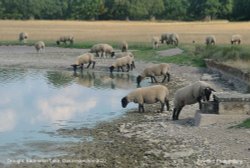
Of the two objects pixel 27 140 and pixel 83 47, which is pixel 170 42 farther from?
pixel 27 140

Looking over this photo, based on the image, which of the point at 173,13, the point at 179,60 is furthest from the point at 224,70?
the point at 173,13

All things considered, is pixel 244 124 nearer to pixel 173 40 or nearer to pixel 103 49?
pixel 103 49

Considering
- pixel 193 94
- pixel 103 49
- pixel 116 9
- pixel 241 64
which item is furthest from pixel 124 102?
pixel 116 9

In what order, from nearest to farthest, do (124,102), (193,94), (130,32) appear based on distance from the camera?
(193,94) → (124,102) → (130,32)

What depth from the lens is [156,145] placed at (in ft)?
52.1

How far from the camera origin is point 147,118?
20344 mm

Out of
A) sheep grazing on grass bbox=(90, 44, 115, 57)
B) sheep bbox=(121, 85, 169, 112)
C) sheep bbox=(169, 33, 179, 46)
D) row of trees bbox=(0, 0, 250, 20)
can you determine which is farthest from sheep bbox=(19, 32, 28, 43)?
row of trees bbox=(0, 0, 250, 20)

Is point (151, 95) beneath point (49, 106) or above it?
above

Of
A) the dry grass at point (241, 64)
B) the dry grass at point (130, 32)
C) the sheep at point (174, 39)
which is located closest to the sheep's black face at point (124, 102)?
the dry grass at point (241, 64)

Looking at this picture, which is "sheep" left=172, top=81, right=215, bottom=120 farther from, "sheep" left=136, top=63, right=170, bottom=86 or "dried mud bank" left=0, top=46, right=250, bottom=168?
"sheep" left=136, top=63, right=170, bottom=86

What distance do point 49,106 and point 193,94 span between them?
6.90 meters

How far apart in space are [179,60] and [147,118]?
20.5 metres

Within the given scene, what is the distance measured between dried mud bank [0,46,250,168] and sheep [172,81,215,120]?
513 mm

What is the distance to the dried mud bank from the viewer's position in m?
14.0
